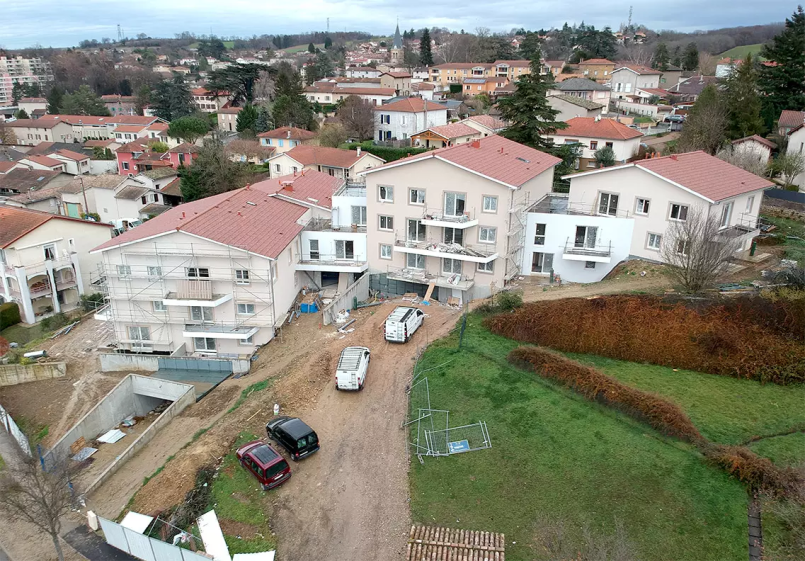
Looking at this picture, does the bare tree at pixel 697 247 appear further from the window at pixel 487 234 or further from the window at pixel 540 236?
the window at pixel 487 234

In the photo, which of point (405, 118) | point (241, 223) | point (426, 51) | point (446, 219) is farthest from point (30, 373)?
point (426, 51)

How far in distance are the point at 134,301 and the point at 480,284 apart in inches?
780

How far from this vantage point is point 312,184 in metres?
41.4

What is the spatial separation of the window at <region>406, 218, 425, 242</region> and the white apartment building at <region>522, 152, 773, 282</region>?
6.52 m

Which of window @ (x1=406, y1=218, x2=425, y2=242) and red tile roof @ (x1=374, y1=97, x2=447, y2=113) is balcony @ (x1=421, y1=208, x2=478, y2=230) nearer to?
window @ (x1=406, y1=218, x2=425, y2=242)

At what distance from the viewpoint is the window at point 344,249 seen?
36.6 metres

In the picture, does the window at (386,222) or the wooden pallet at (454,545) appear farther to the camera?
the window at (386,222)

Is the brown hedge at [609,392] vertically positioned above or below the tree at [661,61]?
below

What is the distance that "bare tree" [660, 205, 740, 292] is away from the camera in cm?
2716

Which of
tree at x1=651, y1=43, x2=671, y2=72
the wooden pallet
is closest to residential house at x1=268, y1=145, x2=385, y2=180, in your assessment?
the wooden pallet

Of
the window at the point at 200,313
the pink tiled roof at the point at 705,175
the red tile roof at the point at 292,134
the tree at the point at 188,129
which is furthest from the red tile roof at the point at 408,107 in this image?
the window at the point at 200,313

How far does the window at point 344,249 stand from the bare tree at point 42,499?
19.5m

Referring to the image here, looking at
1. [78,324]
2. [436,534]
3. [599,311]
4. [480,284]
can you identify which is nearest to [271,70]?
[78,324]

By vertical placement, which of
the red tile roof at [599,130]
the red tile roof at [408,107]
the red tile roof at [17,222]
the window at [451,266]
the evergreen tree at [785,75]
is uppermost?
the evergreen tree at [785,75]
